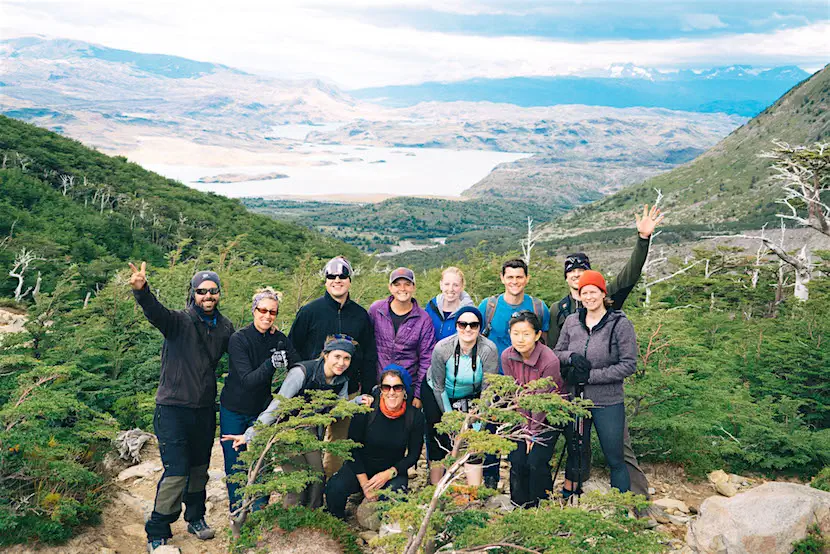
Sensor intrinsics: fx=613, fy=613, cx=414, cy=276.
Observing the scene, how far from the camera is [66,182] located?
3709 centimetres

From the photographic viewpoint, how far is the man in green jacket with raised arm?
4.94 m

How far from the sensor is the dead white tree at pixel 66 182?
117 ft

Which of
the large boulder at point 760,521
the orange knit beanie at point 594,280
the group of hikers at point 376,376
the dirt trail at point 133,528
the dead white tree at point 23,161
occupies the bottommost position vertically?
the dirt trail at point 133,528

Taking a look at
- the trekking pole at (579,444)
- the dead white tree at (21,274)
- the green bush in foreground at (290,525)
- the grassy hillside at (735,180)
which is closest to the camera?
the green bush in foreground at (290,525)

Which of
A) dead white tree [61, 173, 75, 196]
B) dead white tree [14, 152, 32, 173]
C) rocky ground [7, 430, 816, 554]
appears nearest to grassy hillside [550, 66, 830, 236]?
dead white tree [61, 173, 75, 196]

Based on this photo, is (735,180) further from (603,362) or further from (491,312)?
(603,362)

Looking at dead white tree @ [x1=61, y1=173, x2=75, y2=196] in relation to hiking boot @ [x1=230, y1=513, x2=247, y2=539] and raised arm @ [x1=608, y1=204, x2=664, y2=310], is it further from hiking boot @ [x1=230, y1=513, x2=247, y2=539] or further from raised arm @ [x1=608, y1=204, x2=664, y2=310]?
raised arm @ [x1=608, y1=204, x2=664, y2=310]

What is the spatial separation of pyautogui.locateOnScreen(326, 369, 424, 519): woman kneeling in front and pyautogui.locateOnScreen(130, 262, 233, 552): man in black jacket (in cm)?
117

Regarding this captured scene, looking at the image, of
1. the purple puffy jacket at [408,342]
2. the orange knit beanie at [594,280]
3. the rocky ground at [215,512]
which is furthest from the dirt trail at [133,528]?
the orange knit beanie at [594,280]

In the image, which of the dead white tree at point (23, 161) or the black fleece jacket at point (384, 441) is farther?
the dead white tree at point (23, 161)

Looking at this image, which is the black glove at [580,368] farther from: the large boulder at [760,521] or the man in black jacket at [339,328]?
the man in black jacket at [339,328]

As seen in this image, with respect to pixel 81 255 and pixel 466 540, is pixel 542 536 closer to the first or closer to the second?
pixel 466 540

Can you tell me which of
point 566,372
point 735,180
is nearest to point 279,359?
point 566,372

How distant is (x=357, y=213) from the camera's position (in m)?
172
